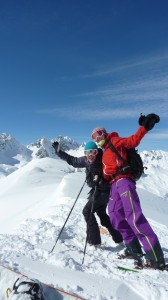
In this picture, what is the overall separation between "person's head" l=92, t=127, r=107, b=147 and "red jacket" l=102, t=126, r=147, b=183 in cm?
8

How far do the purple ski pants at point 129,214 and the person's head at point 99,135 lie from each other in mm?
801

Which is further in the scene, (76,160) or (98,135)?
(76,160)

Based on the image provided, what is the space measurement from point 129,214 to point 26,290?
2249 millimetres

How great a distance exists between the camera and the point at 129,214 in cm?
498

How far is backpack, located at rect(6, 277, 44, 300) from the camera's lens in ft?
10.5

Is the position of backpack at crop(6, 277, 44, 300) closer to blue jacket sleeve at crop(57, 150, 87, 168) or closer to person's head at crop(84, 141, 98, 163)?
person's head at crop(84, 141, 98, 163)

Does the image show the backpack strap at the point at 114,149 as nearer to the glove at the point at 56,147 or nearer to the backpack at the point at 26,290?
the glove at the point at 56,147

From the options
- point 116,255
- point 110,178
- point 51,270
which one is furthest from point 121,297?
point 110,178

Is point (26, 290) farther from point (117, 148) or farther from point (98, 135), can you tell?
point (98, 135)

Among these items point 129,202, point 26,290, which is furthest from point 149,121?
point 26,290

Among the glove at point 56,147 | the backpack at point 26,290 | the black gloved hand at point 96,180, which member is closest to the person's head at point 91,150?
the black gloved hand at point 96,180

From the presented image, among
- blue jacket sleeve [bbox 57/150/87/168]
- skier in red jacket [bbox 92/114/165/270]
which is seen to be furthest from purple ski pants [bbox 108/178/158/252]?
blue jacket sleeve [bbox 57/150/87/168]

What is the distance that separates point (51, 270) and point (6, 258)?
2.51 feet

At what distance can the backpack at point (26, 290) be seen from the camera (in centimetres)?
320
